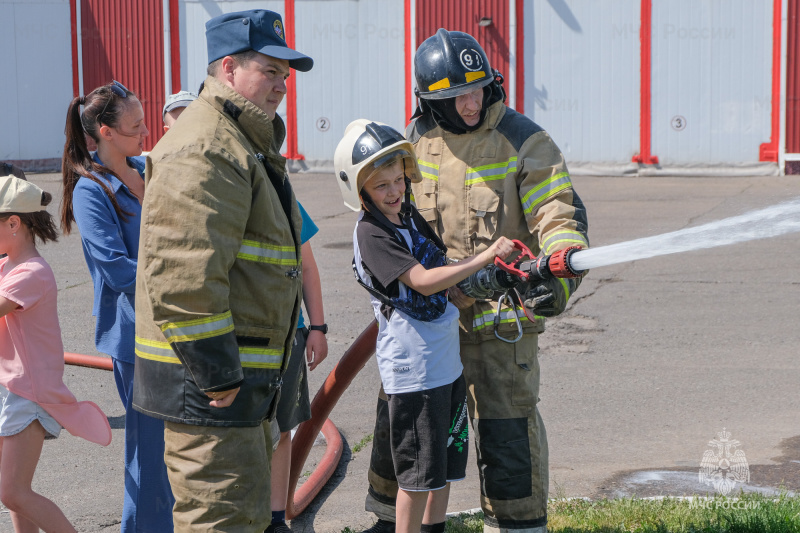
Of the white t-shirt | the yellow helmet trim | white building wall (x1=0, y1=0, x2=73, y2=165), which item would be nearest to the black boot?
the white t-shirt

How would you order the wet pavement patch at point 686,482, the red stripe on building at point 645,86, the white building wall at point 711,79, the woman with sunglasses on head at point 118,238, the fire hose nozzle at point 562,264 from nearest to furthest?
the fire hose nozzle at point 562,264 → the woman with sunglasses on head at point 118,238 → the wet pavement patch at point 686,482 → the white building wall at point 711,79 → the red stripe on building at point 645,86

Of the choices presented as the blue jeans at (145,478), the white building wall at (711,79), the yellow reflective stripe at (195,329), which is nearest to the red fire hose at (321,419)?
the blue jeans at (145,478)

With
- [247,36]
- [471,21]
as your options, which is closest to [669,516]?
[247,36]

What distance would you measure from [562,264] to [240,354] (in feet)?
3.72

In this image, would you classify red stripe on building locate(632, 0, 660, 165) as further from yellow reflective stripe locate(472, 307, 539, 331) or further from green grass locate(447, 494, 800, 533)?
yellow reflective stripe locate(472, 307, 539, 331)

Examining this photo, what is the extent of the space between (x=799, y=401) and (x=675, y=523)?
2.41m

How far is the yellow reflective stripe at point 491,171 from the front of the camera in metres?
3.78

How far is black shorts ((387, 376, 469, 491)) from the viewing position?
3.50 meters

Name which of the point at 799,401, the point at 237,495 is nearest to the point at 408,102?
the point at 799,401

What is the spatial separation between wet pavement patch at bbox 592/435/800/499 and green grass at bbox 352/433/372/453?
1.45 metres

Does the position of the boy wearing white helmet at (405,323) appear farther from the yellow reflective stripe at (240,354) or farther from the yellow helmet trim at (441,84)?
the yellow reflective stripe at (240,354)

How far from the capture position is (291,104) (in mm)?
18609

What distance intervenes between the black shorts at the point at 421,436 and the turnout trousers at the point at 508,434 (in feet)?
0.86

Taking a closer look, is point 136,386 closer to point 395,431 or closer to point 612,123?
point 395,431
